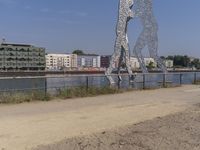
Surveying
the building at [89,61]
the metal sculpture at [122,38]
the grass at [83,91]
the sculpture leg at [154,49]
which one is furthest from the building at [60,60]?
A: the grass at [83,91]

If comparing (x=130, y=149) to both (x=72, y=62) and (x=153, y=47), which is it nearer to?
(x=153, y=47)

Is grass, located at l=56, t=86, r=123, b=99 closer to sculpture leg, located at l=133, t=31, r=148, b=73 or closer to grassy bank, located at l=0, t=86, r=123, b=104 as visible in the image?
grassy bank, located at l=0, t=86, r=123, b=104

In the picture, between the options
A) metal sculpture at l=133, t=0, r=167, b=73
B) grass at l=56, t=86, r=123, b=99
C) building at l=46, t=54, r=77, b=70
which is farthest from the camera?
building at l=46, t=54, r=77, b=70

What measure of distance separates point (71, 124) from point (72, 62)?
139 metres

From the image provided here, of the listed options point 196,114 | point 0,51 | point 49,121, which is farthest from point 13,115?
point 0,51

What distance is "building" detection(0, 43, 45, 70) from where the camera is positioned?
374 feet

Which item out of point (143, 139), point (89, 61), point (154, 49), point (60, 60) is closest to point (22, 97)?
point (143, 139)

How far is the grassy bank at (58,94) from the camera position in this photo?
717 inches

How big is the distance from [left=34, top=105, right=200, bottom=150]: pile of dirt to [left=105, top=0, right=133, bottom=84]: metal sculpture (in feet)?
72.9

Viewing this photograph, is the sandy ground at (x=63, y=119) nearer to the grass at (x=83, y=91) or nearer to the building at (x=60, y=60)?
the grass at (x=83, y=91)

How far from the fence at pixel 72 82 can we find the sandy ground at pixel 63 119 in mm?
1866

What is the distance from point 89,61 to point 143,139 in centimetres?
13480

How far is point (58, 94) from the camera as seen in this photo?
20906 mm

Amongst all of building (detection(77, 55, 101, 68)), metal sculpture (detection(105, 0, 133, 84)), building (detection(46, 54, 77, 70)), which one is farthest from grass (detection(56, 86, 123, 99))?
building (detection(46, 54, 77, 70))
